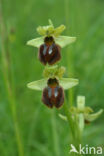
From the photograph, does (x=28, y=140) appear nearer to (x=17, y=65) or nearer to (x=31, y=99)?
(x=31, y=99)

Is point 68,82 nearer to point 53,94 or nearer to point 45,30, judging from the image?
point 53,94

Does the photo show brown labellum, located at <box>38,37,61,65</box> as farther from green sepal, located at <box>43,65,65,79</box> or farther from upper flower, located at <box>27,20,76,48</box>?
green sepal, located at <box>43,65,65,79</box>

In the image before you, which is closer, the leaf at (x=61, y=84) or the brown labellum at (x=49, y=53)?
the brown labellum at (x=49, y=53)

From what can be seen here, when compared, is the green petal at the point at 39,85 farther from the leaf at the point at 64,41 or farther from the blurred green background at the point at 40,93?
the blurred green background at the point at 40,93

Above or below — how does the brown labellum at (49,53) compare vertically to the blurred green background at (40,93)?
above

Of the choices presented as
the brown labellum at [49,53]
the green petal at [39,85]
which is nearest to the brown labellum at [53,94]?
the green petal at [39,85]

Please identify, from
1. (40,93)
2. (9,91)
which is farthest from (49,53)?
(40,93)
